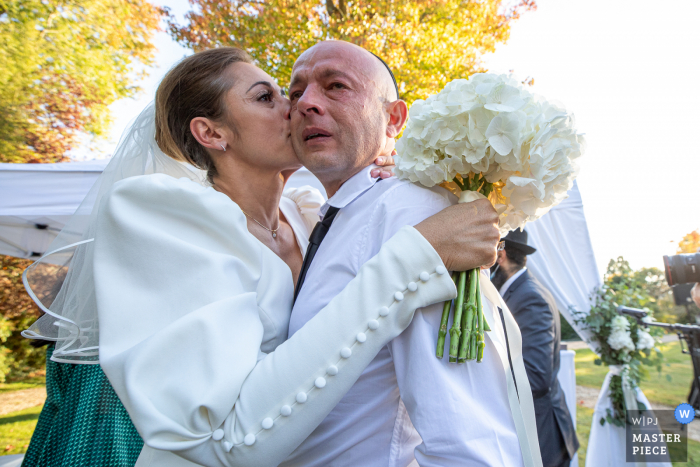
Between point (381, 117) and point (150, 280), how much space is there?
140cm

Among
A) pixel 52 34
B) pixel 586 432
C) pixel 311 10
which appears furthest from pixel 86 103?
pixel 586 432

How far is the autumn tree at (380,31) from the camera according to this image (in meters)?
8.60

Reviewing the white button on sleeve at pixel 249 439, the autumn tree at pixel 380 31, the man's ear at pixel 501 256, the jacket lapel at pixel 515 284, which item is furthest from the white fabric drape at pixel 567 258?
the white button on sleeve at pixel 249 439

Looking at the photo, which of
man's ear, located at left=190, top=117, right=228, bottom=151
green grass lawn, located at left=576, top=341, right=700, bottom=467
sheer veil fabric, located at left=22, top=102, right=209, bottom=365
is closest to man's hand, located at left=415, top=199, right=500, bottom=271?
man's ear, located at left=190, top=117, right=228, bottom=151

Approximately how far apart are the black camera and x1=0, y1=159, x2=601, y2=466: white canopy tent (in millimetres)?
1327

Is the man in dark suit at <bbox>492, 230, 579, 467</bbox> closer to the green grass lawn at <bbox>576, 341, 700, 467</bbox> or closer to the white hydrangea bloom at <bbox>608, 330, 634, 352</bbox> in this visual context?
the white hydrangea bloom at <bbox>608, 330, 634, 352</bbox>

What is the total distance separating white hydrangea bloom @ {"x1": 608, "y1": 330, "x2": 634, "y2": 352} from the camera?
510cm

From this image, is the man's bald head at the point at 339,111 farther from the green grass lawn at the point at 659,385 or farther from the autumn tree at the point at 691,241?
the autumn tree at the point at 691,241

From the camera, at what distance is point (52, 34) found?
11.2 m

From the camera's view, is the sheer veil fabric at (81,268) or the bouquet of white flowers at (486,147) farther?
the sheer veil fabric at (81,268)

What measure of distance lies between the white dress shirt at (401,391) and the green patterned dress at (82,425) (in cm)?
180

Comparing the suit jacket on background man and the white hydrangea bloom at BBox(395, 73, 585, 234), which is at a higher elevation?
the white hydrangea bloom at BBox(395, 73, 585, 234)

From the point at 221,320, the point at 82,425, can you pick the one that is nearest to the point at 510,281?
the point at 221,320

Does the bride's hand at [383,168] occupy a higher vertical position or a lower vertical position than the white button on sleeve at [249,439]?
higher
